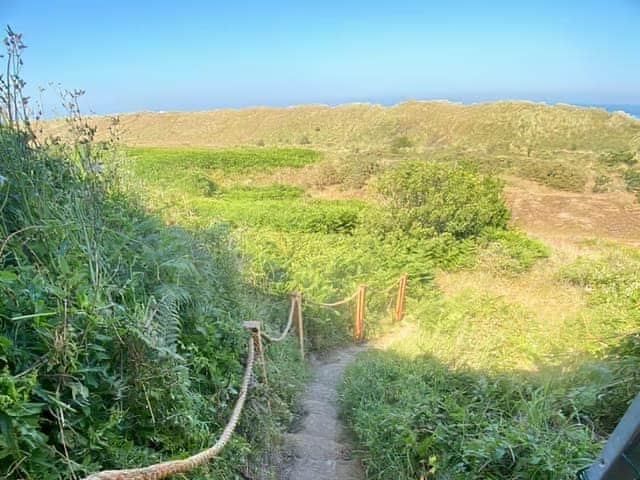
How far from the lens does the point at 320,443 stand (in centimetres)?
331

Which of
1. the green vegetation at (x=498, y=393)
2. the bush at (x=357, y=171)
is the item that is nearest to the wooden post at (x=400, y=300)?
the green vegetation at (x=498, y=393)

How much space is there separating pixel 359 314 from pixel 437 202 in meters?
4.85

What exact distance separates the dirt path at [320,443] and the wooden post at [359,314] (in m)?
2.32

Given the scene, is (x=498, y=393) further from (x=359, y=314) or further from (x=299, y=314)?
(x=359, y=314)

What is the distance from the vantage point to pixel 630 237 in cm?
1170

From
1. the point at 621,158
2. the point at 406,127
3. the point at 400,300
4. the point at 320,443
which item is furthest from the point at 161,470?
the point at 406,127

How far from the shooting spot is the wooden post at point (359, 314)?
280 inches

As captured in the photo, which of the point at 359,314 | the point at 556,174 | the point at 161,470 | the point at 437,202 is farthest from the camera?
the point at 556,174

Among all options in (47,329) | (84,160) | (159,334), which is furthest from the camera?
(84,160)

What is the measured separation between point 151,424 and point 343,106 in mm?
38681

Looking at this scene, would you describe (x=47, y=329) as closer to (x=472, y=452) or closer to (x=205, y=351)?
(x=205, y=351)

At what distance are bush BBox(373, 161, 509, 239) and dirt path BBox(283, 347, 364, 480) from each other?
21.0 ft

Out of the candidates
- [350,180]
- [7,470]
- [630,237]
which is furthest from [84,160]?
[350,180]

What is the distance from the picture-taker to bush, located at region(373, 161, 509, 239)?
10.6 metres
